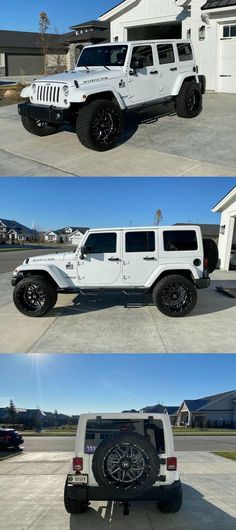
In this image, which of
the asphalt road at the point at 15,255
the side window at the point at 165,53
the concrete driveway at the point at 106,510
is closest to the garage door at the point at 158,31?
the side window at the point at 165,53

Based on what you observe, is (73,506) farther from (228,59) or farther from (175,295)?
(228,59)

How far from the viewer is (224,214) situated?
19484 mm

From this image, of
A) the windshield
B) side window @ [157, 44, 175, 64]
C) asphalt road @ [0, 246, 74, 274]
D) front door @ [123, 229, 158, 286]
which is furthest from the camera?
side window @ [157, 44, 175, 64]

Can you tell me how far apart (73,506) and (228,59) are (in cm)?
1434

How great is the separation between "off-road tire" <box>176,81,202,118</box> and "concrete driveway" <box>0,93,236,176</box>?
18 centimetres

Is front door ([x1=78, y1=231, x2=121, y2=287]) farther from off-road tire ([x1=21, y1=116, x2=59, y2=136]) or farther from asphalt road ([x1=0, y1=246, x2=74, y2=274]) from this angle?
off-road tire ([x1=21, y1=116, x2=59, y2=136])

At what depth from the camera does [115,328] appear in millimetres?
7992

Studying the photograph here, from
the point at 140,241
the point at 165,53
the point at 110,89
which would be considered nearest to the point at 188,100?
the point at 165,53

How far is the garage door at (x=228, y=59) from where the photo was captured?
15.5 m

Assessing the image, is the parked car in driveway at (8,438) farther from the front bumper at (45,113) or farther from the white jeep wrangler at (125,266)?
the front bumper at (45,113)

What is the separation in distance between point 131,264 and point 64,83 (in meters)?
3.43

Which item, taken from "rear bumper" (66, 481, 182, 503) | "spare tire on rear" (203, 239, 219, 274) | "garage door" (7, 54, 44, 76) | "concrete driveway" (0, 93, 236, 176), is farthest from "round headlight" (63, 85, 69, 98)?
"garage door" (7, 54, 44, 76)

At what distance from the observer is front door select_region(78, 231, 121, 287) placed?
8.17 meters

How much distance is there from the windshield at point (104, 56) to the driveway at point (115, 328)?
182 inches
